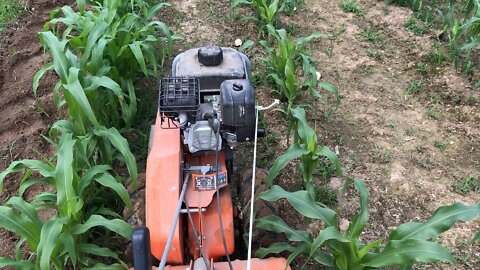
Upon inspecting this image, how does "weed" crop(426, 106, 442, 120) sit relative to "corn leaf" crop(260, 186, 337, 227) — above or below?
below

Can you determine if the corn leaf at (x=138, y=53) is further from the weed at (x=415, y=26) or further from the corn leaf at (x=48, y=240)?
the weed at (x=415, y=26)

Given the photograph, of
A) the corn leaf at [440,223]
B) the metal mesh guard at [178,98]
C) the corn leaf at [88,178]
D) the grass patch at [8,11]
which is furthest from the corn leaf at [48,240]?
the grass patch at [8,11]

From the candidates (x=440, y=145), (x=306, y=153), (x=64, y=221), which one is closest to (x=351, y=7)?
(x=440, y=145)

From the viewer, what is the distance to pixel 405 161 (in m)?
3.47

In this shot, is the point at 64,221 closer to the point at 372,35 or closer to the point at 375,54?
the point at 375,54

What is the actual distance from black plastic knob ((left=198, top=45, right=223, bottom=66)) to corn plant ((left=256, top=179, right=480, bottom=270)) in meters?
0.85

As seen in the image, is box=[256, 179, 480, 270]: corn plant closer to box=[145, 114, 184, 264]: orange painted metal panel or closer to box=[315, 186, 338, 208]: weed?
box=[145, 114, 184, 264]: orange painted metal panel

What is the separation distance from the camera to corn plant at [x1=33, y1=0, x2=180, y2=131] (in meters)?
2.85

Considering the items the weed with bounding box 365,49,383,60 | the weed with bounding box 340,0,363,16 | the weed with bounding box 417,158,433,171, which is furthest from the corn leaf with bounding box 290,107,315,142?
the weed with bounding box 340,0,363,16

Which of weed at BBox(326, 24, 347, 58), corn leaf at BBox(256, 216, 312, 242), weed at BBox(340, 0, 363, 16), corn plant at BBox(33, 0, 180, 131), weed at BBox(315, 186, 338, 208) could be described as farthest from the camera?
weed at BBox(340, 0, 363, 16)

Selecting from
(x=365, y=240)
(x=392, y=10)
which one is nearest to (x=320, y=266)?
(x=365, y=240)

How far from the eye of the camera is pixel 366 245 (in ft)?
7.41

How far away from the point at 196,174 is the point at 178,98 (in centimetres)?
41

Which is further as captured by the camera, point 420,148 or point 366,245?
point 420,148
